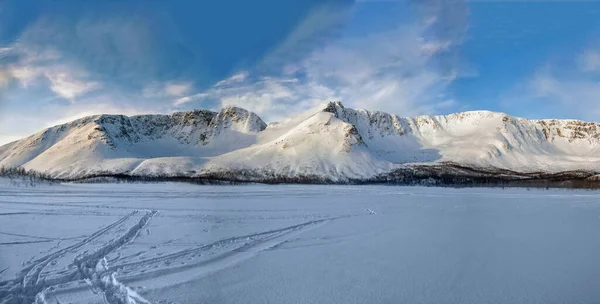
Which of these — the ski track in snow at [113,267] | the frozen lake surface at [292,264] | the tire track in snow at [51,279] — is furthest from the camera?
the frozen lake surface at [292,264]

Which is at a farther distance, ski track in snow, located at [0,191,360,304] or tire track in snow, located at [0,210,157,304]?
ski track in snow, located at [0,191,360,304]

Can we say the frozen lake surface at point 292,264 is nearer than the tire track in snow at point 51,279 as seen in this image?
No

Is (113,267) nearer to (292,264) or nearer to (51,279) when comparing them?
(51,279)

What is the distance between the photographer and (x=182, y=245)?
49.8 ft

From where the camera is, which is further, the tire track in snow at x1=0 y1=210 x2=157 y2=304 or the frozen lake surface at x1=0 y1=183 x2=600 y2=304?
the frozen lake surface at x1=0 y1=183 x2=600 y2=304

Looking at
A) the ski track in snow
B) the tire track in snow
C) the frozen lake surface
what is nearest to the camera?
the tire track in snow

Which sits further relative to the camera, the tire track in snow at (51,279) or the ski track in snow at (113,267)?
the ski track in snow at (113,267)

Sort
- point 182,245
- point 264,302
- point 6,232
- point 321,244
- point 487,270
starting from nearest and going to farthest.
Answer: point 264,302, point 487,270, point 182,245, point 321,244, point 6,232

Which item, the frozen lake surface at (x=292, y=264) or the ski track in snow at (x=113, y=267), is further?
the frozen lake surface at (x=292, y=264)

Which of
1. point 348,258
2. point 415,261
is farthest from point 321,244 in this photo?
point 415,261

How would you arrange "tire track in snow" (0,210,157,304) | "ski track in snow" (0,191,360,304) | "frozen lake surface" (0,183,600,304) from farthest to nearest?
"frozen lake surface" (0,183,600,304)
"ski track in snow" (0,191,360,304)
"tire track in snow" (0,210,157,304)

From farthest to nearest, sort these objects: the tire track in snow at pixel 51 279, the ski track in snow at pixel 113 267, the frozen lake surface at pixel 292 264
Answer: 1. the frozen lake surface at pixel 292 264
2. the ski track in snow at pixel 113 267
3. the tire track in snow at pixel 51 279

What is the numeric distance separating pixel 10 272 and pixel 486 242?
1762 cm

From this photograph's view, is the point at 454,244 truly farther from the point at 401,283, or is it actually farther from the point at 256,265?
the point at 256,265
